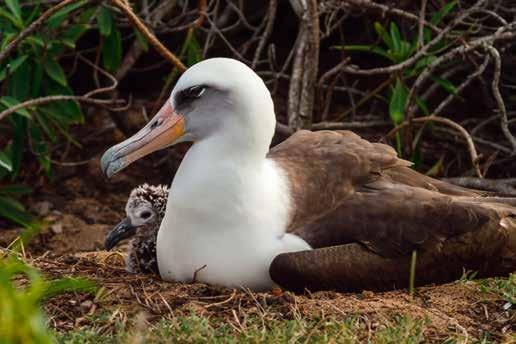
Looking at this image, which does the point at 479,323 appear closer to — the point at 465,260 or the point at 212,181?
the point at 465,260

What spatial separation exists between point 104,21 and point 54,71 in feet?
1.71

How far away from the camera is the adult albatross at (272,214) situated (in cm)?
532

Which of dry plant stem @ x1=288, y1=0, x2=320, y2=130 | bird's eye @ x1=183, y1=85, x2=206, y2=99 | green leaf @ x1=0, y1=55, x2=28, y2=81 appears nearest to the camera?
bird's eye @ x1=183, y1=85, x2=206, y2=99

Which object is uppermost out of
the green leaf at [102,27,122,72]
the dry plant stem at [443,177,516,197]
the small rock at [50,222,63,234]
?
the green leaf at [102,27,122,72]

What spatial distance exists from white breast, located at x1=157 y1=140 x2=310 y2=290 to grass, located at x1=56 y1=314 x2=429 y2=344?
22.1 inches

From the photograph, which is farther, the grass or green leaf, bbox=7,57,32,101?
green leaf, bbox=7,57,32,101

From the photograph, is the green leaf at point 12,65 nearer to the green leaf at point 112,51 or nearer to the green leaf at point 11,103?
the green leaf at point 11,103

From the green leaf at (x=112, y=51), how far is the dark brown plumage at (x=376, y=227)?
2.95 metres

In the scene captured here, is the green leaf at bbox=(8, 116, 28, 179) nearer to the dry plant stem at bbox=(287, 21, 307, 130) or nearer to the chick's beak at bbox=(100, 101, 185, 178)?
the dry plant stem at bbox=(287, 21, 307, 130)

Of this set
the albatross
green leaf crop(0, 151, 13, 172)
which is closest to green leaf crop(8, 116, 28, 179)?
green leaf crop(0, 151, 13, 172)

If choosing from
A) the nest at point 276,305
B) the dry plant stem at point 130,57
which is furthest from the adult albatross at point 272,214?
the dry plant stem at point 130,57

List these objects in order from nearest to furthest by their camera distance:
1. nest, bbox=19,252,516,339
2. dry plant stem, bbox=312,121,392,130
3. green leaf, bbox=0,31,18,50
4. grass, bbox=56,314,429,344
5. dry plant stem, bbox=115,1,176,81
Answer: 1. grass, bbox=56,314,429,344
2. nest, bbox=19,252,516,339
3. green leaf, bbox=0,31,18,50
4. dry plant stem, bbox=312,121,392,130
5. dry plant stem, bbox=115,1,176,81

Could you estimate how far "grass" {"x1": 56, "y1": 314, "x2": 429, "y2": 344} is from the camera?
4473 mm

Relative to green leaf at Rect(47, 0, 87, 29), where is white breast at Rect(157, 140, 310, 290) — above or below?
below
